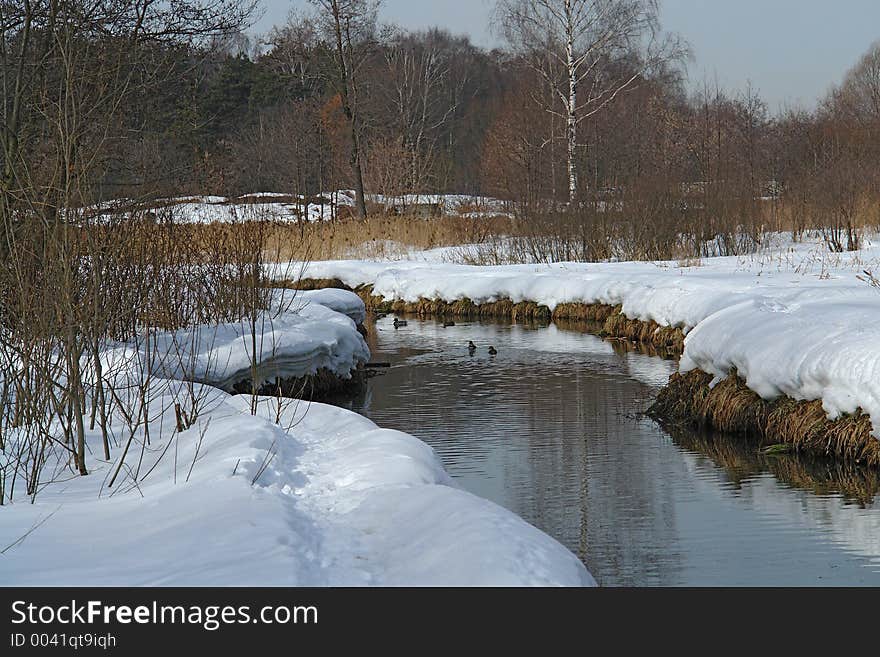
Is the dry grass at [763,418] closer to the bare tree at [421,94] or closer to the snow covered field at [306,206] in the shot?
the snow covered field at [306,206]

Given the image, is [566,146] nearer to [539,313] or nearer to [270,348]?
[539,313]

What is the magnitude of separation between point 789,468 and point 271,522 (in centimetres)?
403

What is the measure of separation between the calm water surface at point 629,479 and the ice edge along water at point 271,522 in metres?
1.06

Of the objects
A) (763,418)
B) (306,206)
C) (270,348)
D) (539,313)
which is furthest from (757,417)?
(306,206)

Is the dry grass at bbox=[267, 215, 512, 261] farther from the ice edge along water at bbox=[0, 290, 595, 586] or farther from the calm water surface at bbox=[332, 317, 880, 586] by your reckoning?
the ice edge along water at bbox=[0, 290, 595, 586]

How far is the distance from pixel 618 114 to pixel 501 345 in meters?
16.1

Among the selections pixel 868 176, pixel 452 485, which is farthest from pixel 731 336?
pixel 868 176

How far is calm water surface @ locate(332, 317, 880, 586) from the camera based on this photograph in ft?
16.5

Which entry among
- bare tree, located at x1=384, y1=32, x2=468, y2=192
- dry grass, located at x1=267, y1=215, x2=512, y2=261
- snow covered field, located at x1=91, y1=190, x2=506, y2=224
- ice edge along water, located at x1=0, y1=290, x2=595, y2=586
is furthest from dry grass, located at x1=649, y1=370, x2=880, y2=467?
bare tree, located at x1=384, y1=32, x2=468, y2=192

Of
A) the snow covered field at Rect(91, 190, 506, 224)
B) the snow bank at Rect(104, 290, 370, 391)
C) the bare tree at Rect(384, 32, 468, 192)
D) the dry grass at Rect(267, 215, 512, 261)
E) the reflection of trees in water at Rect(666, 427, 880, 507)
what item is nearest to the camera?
the reflection of trees in water at Rect(666, 427, 880, 507)

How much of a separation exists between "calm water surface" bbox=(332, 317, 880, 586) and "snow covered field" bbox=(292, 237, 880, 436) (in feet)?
1.94

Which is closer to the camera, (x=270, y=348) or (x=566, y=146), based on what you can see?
(x=270, y=348)

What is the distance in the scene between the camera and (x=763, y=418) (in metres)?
7.59

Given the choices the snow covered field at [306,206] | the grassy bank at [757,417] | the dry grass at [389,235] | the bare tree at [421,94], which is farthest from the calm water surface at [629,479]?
the bare tree at [421,94]
